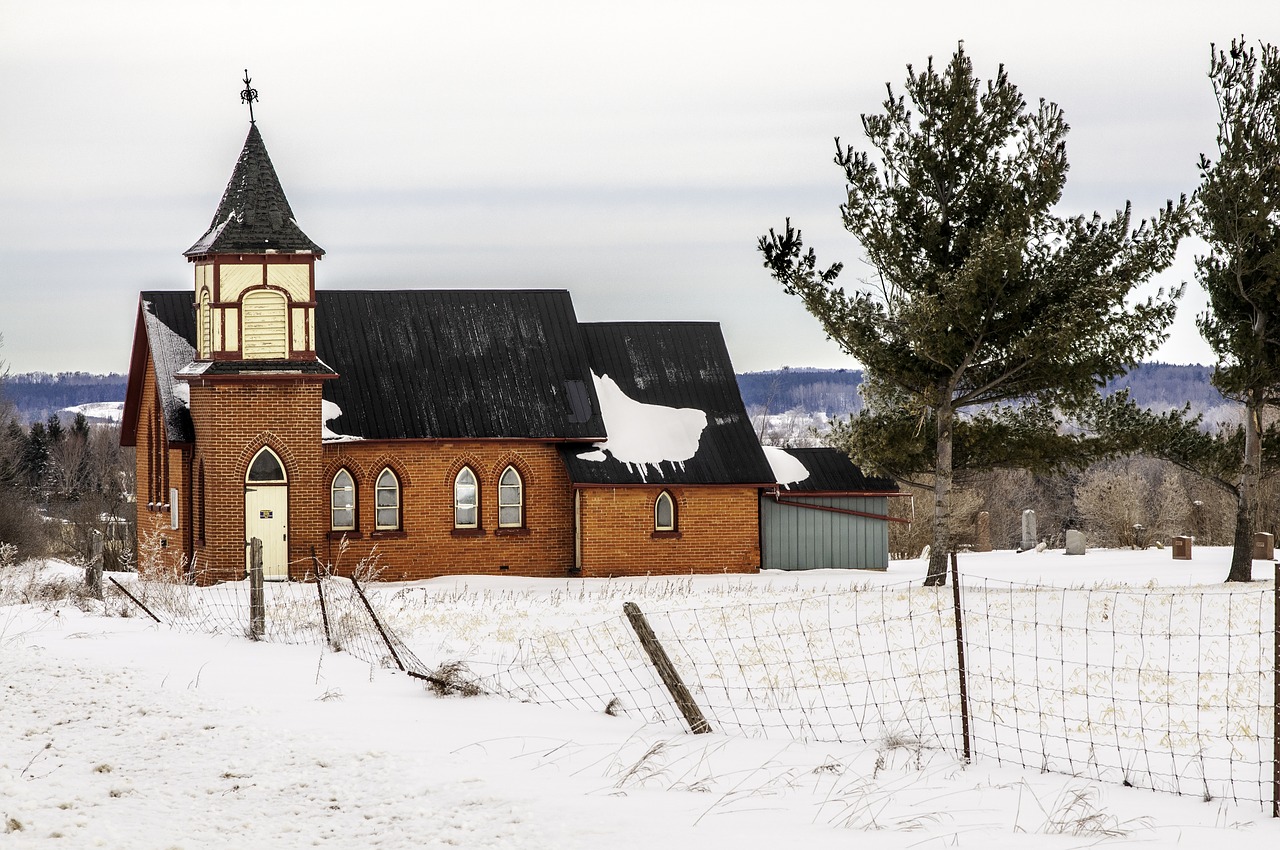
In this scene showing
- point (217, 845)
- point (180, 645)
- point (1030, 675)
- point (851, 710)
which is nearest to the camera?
point (217, 845)

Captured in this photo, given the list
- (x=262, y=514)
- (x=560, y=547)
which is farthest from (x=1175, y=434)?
(x=262, y=514)

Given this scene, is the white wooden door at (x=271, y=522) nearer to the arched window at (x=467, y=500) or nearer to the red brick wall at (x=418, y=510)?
the red brick wall at (x=418, y=510)

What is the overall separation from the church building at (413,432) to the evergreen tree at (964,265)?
233 inches

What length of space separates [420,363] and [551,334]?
3144 mm

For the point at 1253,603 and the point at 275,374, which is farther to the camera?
the point at 275,374

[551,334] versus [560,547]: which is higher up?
[551,334]

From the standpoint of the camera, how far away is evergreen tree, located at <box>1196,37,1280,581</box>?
25.5m

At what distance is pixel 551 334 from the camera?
107ft

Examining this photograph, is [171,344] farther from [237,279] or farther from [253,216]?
[253,216]

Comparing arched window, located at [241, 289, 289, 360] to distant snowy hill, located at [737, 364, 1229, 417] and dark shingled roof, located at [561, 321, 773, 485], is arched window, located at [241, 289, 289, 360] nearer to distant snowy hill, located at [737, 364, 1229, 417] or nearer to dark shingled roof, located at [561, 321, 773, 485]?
dark shingled roof, located at [561, 321, 773, 485]

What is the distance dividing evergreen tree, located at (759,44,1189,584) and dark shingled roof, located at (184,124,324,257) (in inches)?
391

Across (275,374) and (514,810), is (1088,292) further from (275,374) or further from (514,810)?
(514,810)

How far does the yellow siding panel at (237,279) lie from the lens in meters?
28.5

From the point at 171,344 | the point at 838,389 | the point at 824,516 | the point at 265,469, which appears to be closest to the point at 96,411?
the point at 838,389
